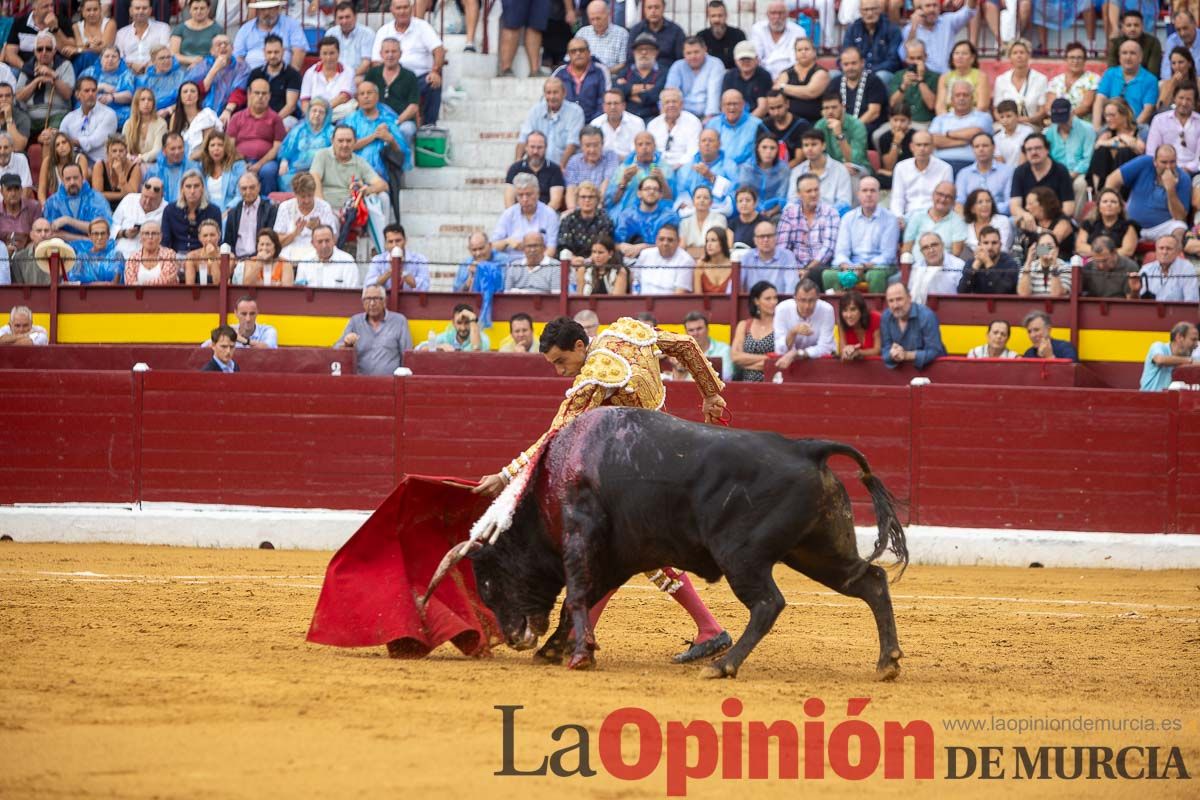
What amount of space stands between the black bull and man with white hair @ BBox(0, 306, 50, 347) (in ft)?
22.0

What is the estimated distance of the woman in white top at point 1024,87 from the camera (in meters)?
12.5

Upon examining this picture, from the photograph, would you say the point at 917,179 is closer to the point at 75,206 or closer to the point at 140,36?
the point at 75,206

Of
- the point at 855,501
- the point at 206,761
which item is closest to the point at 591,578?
the point at 206,761

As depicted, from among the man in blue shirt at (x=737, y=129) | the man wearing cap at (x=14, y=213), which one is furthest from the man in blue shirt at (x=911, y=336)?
the man wearing cap at (x=14, y=213)

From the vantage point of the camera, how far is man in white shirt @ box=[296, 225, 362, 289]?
39.3ft

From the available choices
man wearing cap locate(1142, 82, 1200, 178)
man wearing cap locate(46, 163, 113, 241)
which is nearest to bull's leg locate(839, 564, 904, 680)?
man wearing cap locate(1142, 82, 1200, 178)

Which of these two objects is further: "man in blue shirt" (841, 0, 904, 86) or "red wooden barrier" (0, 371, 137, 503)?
"man in blue shirt" (841, 0, 904, 86)

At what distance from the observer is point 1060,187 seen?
38.1 ft

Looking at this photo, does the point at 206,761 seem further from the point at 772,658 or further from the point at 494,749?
the point at 772,658

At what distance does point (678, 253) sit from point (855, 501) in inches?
83.2

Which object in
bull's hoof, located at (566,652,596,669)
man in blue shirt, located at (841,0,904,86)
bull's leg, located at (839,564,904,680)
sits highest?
man in blue shirt, located at (841,0,904,86)

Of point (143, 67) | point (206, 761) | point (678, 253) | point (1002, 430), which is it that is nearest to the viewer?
point (206, 761)

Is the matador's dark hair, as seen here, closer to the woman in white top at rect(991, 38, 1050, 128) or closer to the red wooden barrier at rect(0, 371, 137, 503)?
the red wooden barrier at rect(0, 371, 137, 503)

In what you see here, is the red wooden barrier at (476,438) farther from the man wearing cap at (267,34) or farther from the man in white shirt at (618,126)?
the man wearing cap at (267,34)
